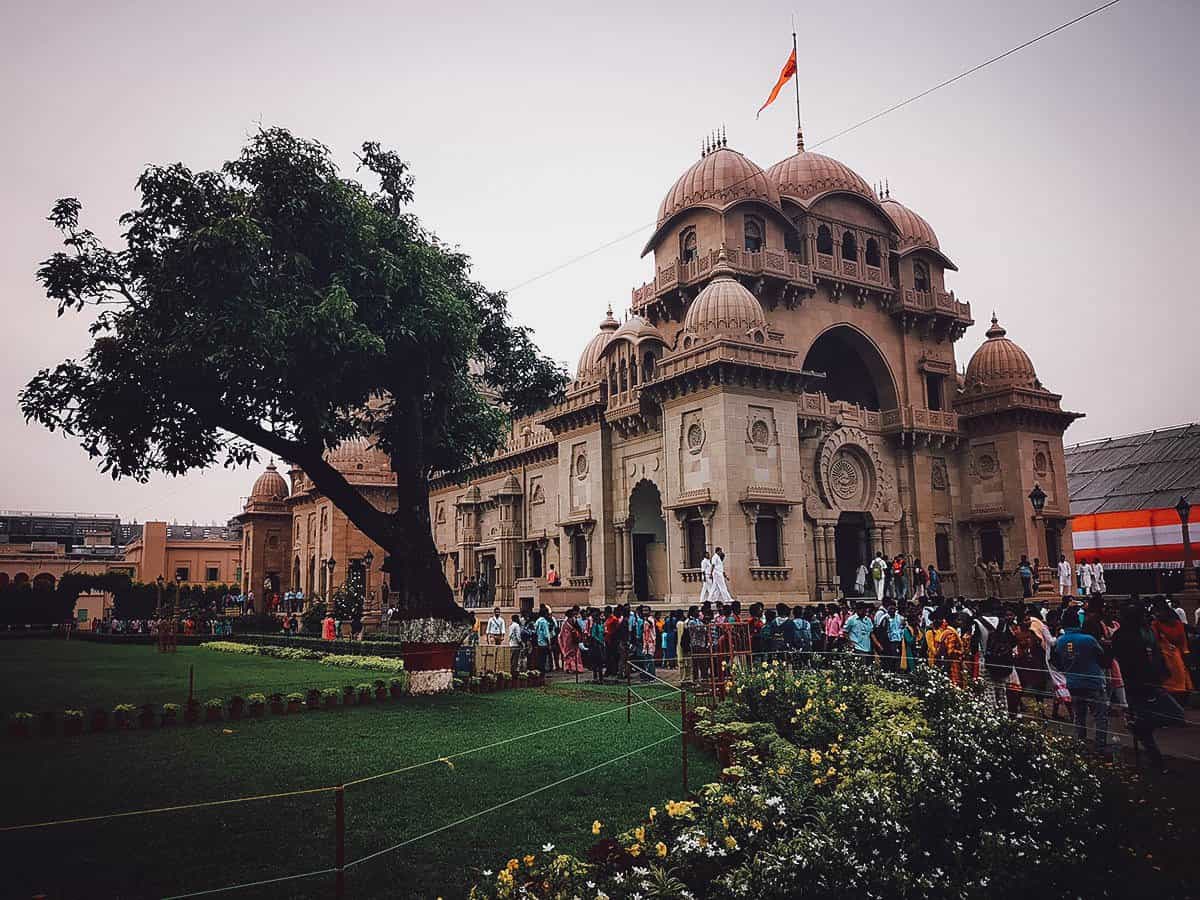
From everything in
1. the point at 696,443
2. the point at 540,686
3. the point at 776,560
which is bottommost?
the point at 540,686

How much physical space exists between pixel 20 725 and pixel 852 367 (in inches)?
1104

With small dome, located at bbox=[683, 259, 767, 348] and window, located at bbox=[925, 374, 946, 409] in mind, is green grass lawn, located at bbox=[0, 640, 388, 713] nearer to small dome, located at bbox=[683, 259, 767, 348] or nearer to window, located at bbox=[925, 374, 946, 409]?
small dome, located at bbox=[683, 259, 767, 348]

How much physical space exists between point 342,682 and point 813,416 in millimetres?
16043

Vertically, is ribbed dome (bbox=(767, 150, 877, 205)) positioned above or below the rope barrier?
above

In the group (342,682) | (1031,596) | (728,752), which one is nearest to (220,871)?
(728,752)

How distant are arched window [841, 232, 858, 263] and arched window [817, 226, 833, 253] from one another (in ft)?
1.80

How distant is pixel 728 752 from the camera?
29.1 ft

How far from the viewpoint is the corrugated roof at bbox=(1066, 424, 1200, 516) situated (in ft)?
129

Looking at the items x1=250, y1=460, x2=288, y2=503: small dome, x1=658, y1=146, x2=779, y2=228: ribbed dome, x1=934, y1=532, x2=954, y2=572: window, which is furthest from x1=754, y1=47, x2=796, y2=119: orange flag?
x1=250, y1=460, x2=288, y2=503: small dome

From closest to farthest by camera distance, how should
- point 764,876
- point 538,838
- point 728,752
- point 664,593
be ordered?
point 764,876 → point 538,838 → point 728,752 → point 664,593

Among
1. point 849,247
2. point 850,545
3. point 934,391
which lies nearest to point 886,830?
point 850,545

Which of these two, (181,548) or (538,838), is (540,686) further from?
(181,548)

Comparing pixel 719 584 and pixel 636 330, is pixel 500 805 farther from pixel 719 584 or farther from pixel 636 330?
pixel 636 330

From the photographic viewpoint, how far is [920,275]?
32.2 metres
